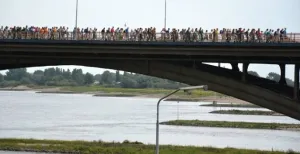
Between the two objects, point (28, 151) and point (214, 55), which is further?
point (28, 151)

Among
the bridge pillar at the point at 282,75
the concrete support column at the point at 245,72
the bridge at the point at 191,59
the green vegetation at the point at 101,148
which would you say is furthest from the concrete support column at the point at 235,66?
the green vegetation at the point at 101,148

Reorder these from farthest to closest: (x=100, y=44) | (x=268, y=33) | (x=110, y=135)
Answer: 1. (x=110, y=135)
2. (x=100, y=44)
3. (x=268, y=33)

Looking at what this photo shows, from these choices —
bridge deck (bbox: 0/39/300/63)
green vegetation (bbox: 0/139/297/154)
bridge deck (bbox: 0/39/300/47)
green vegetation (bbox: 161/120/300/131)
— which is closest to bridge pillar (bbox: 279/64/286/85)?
bridge deck (bbox: 0/39/300/63)

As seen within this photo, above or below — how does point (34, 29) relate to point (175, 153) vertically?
above

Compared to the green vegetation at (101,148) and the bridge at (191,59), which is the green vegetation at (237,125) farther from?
the bridge at (191,59)

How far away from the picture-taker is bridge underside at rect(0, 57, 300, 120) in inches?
1617

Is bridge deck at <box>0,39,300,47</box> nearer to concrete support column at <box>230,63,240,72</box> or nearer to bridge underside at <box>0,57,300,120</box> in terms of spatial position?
bridge underside at <box>0,57,300,120</box>

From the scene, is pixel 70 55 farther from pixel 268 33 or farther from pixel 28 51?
pixel 268 33

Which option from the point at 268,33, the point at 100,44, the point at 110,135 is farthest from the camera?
the point at 110,135

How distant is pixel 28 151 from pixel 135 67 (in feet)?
31.8

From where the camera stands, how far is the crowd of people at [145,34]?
42062mm

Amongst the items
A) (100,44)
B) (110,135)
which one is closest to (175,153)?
(100,44)

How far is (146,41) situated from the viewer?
43.9 metres

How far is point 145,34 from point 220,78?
6039 millimetres
